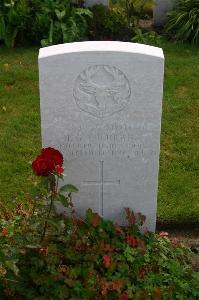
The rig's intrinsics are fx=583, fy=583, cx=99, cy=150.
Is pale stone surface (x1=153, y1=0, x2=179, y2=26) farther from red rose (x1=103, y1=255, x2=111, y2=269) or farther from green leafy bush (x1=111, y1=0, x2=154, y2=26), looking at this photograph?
red rose (x1=103, y1=255, x2=111, y2=269)

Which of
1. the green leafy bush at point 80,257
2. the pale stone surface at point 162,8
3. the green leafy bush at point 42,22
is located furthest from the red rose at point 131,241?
the pale stone surface at point 162,8

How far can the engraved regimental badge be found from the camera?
3.90 meters

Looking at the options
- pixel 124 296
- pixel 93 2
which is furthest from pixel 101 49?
pixel 93 2

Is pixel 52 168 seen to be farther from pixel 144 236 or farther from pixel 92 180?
pixel 144 236

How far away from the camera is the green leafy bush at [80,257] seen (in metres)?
3.81

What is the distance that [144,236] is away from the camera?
178 inches

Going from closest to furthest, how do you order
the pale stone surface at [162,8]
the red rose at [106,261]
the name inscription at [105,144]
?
the red rose at [106,261] < the name inscription at [105,144] < the pale stone surface at [162,8]

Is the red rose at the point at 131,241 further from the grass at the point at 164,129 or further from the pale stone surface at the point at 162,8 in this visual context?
the pale stone surface at the point at 162,8

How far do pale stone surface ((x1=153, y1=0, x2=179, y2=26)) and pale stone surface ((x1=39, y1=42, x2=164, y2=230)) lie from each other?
5079mm

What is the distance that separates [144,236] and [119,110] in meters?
1.07

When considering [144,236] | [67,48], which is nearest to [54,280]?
[144,236]

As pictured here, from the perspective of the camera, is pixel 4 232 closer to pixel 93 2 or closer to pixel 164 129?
pixel 164 129

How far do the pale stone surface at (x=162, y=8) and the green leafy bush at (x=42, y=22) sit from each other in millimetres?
1217

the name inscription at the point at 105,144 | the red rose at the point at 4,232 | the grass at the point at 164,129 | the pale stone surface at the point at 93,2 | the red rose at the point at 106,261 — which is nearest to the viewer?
the red rose at the point at 106,261
